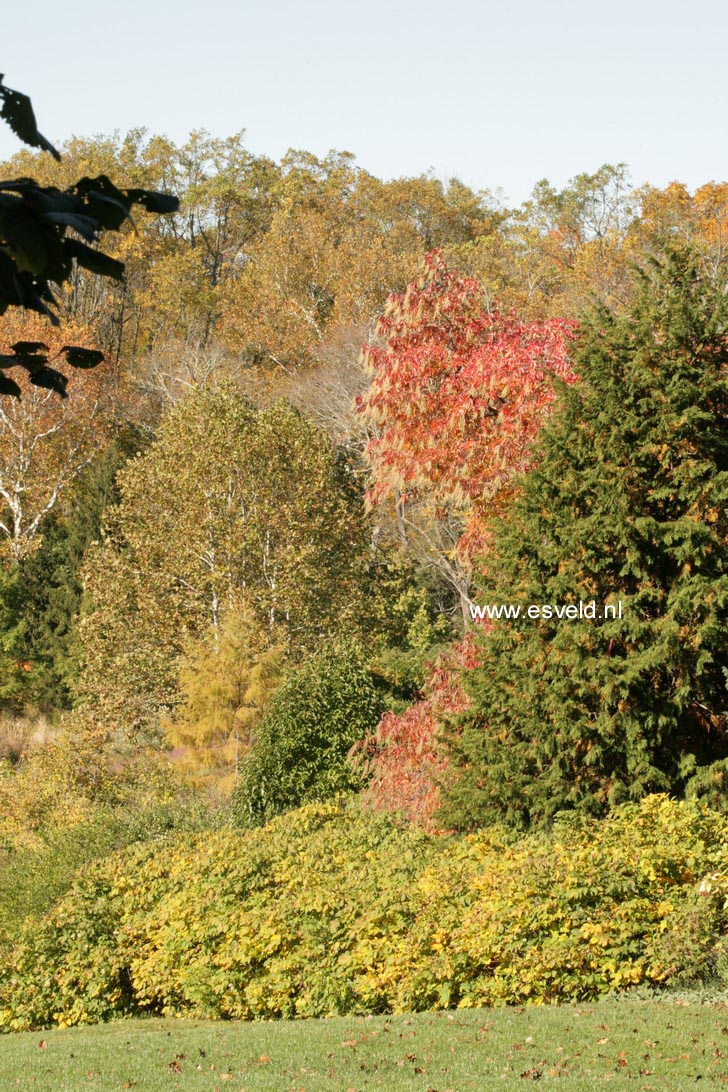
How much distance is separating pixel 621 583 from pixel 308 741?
7.83 metres

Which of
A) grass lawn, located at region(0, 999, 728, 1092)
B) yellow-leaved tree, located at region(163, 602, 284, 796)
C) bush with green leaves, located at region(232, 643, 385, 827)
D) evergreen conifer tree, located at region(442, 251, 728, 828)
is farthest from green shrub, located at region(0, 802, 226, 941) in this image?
evergreen conifer tree, located at region(442, 251, 728, 828)

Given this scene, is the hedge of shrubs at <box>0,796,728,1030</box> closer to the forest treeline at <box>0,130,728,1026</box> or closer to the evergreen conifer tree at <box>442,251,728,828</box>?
→ the forest treeline at <box>0,130,728,1026</box>

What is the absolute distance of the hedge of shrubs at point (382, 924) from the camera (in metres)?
8.84

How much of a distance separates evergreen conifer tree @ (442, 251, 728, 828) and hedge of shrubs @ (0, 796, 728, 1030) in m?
0.62

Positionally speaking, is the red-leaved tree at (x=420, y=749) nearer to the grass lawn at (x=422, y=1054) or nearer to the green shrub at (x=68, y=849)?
the grass lawn at (x=422, y=1054)

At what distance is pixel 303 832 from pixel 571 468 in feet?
17.0

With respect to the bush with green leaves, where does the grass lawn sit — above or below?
below

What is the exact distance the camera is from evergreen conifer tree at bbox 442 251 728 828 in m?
10.1

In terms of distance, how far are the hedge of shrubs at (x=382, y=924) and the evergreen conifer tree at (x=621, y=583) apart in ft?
2.04

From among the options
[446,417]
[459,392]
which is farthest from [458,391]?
[446,417]

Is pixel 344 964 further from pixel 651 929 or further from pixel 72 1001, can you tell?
pixel 72 1001

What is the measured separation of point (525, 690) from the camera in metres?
10.6

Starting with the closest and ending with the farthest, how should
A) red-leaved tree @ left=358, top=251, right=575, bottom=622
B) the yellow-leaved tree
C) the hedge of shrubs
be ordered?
the hedge of shrubs, red-leaved tree @ left=358, top=251, right=575, bottom=622, the yellow-leaved tree

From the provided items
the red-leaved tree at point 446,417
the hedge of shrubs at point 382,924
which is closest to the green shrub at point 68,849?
the hedge of shrubs at point 382,924
